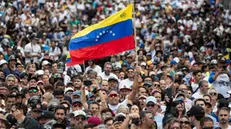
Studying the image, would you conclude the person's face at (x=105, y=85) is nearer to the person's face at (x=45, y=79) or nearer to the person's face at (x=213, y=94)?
the person's face at (x=45, y=79)

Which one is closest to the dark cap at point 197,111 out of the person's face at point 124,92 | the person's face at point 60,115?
the person's face at point 60,115

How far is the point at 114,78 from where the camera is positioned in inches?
685

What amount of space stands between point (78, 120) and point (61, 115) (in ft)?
0.91

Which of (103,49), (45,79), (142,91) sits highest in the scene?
(103,49)

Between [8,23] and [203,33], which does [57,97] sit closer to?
[8,23]

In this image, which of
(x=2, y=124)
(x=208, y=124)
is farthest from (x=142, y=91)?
(x=2, y=124)

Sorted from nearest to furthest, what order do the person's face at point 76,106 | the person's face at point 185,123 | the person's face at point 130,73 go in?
the person's face at point 185,123 < the person's face at point 76,106 < the person's face at point 130,73

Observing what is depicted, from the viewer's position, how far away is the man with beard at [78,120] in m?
13.0

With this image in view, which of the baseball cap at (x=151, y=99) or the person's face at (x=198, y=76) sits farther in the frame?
the person's face at (x=198, y=76)

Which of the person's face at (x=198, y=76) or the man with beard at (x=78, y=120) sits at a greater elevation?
the person's face at (x=198, y=76)

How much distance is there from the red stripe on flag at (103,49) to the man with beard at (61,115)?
287cm

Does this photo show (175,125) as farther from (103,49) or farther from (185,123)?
(103,49)

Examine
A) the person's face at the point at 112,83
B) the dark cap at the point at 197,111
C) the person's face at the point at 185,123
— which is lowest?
the person's face at the point at 185,123

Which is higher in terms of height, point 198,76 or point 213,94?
point 198,76
